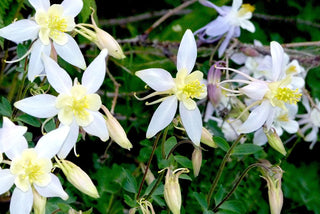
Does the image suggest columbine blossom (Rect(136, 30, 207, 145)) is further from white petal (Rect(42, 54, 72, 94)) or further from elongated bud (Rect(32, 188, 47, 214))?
elongated bud (Rect(32, 188, 47, 214))

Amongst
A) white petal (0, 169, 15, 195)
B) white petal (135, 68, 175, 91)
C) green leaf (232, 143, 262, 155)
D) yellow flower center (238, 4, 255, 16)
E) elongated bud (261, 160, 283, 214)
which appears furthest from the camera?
yellow flower center (238, 4, 255, 16)

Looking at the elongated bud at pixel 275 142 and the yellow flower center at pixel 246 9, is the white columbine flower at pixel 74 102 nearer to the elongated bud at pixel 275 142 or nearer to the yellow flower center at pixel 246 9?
the elongated bud at pixel 275 142

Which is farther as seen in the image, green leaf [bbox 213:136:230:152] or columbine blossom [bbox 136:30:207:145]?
green leaf [bbox 213:136:230:152]

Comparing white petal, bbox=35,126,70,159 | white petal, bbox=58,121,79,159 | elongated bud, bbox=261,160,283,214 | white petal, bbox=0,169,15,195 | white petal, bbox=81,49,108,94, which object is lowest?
elongated bud, bbox=261,160,283,214

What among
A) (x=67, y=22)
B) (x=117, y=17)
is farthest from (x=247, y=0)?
(x=67, y=22)

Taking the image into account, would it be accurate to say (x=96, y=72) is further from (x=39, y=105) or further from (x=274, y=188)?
(x=274, y=188)

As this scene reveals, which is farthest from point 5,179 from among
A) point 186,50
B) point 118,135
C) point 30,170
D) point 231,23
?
point 231,23

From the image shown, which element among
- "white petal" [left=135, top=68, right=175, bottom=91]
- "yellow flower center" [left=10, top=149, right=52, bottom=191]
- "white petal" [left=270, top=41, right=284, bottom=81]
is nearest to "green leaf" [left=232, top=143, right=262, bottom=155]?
"white petal" [left=270, top=41, right=284, bottom=81]
